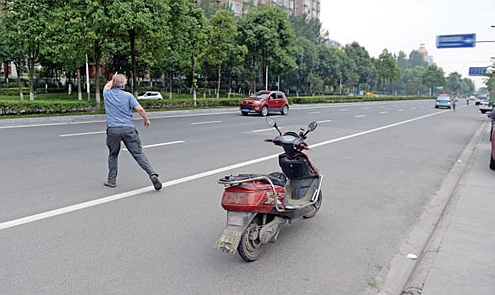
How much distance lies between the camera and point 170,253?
3.94 meters

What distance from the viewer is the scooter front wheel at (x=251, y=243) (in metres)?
3.72

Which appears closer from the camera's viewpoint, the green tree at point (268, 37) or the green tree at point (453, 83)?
the green tree at point (268, 37)

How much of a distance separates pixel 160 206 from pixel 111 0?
16695 millimetres

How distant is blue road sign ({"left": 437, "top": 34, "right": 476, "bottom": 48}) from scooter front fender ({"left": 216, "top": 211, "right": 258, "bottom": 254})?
2618cm

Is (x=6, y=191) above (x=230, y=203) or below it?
below

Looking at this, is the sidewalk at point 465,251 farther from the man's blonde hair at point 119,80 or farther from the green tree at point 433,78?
the green tree at point 433,78

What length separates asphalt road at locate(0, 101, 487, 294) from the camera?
11.3ft

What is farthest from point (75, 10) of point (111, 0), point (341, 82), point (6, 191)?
point (341, 82)

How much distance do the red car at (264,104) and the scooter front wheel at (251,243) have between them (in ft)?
64.5

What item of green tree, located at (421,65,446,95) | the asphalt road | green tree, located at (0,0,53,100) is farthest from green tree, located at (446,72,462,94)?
the asphalt road

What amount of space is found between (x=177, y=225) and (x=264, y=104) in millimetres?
19613

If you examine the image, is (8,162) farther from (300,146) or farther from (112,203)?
(300,146)

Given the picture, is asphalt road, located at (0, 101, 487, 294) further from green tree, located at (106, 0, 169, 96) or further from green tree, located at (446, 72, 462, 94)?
green tree, located at (446, 72, 462, 94)

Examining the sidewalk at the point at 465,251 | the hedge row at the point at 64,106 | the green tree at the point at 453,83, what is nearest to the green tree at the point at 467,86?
the green tree at the point at 453,83
